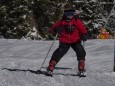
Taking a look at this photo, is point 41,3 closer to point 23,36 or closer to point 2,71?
point 23,36

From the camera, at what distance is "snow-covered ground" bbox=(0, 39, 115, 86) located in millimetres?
9492

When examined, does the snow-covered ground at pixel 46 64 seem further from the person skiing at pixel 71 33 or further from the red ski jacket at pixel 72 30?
the red ski jacket at pixel 72 30

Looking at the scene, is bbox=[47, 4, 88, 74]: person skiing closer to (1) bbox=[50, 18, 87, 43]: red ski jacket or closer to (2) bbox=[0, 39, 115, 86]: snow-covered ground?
(1) bbox=[50, 18, 87, 43]: red ski jacket

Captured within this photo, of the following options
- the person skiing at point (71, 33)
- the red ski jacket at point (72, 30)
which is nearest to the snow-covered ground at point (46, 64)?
the person skiing at point (71, 33)

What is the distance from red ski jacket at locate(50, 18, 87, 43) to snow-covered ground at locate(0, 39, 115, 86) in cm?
85

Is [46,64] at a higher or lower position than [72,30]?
lower

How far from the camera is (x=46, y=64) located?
13133mm

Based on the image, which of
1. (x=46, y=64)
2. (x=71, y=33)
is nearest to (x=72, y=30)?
(x=71, y=33)

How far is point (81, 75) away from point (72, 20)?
1279 mm

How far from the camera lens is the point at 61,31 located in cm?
1016

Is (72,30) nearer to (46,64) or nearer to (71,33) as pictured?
(71,33)

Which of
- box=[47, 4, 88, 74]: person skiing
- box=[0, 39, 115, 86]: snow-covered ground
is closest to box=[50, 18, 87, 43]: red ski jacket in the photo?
box=[47, 4, 88, 74]: person skiing

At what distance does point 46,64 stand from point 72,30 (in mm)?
3232

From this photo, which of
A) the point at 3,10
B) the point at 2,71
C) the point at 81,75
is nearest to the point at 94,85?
the point at 81,75
